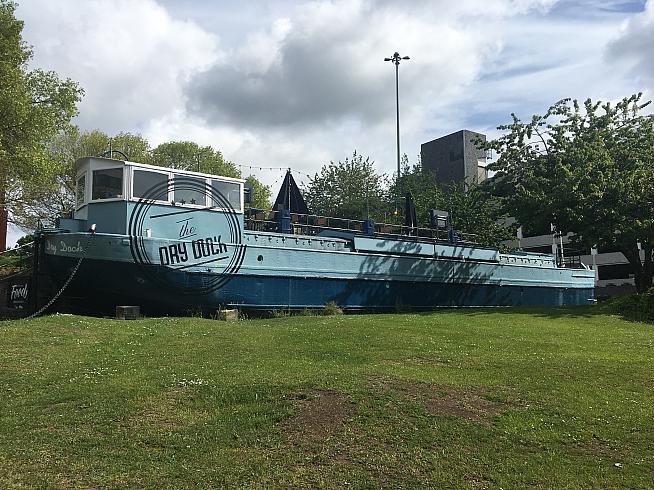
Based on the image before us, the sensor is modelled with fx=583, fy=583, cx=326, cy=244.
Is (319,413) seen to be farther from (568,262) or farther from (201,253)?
(568,262)

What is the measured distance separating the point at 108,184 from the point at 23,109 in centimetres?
654

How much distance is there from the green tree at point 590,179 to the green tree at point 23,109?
1867cm

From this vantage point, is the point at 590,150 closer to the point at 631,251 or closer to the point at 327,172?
the point at 631,251

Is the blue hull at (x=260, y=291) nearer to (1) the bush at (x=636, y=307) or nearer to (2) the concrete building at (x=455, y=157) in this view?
(1) the bush at (x=636, y=307)

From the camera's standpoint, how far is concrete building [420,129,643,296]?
57938 millimetres

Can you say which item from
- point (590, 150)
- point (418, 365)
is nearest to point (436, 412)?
point (418, 365)

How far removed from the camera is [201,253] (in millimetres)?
17500

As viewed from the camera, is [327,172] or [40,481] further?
[327,172]

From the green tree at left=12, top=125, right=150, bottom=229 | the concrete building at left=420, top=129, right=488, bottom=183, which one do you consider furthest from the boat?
the concrete building at left=420, top=129, right=488, bottom=183

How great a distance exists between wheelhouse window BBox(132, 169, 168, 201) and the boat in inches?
1.1

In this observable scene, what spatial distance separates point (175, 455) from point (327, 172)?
4317 cm

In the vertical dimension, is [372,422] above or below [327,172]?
below

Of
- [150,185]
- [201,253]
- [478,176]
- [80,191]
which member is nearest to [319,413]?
[201,253]

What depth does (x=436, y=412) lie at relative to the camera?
23.5 ft
